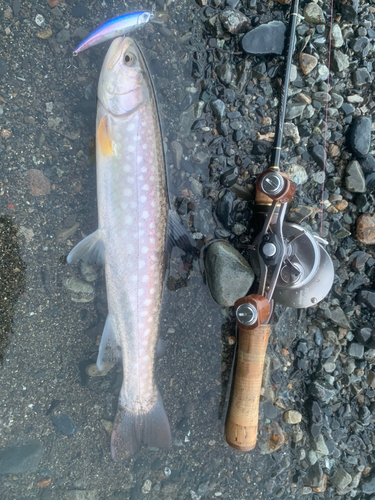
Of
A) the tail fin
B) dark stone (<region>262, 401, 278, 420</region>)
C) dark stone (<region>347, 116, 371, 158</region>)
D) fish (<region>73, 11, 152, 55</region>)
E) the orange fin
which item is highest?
fish (<region>73, 11, 152, 55</region>)

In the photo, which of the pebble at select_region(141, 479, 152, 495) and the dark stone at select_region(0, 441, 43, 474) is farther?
the pebble at select_region(141, 479, 152, 495)

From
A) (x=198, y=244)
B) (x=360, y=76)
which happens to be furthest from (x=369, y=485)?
(x=360, y=76)

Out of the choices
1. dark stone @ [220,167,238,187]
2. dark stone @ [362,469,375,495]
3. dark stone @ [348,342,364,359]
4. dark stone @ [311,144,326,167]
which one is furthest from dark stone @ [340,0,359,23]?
dark stone @ [362,469,375,495]

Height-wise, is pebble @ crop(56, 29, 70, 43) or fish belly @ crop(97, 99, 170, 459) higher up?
pebble @ crop(56, 29, 70, 43)

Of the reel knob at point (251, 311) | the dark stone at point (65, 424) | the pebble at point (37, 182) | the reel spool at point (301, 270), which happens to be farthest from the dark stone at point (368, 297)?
the pebble at point (37, 182)

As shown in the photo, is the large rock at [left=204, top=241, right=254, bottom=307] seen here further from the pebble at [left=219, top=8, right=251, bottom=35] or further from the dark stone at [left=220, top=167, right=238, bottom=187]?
the pebble at [left=219, top=8, right=251, bottom=35]

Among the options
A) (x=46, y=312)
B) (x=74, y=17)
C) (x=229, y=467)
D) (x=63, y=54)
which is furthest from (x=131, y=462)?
(x=74, y=17)

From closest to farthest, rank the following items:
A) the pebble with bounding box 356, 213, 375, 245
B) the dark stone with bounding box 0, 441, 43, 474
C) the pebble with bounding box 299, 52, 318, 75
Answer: the dark stone with bounding box 0, 441, 43, 474, the pebble with bounding box 299, 52, 318, 75, the pebble with bounding box 356, 213, 375, 245
